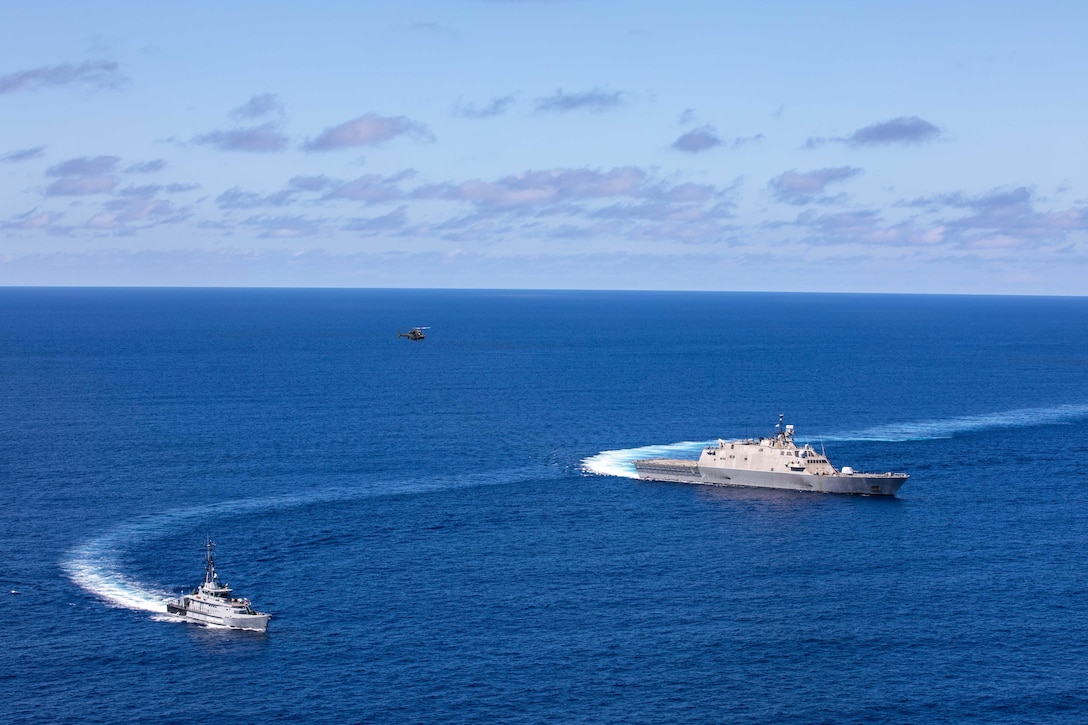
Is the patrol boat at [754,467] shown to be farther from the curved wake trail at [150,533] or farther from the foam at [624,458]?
the curved wake trail at [150,533]

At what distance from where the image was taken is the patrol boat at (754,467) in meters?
175

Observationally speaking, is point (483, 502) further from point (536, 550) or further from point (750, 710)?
point (750, 710)

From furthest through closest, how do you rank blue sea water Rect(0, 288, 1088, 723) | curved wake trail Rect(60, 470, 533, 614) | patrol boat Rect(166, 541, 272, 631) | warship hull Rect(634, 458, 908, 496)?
warship hull Rect(634, 458, 908, 496)
curved wake trail Rect(60, 470, 533, 614)
patrol boat Rect(166, 541, 272, 631)
blue sea water Rect(0, 288, 1088, 723)

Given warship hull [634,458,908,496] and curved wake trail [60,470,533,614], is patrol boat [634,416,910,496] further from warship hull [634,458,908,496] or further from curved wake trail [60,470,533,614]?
curved wake trail [60,470,533,614]

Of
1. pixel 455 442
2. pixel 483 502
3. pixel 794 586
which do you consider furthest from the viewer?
pixel 455 442

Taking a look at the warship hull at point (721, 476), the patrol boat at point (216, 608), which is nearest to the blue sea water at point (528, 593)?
the patrol boat at point (216, 608)

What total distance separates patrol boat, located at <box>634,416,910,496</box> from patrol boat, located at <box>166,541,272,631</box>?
3187 inches

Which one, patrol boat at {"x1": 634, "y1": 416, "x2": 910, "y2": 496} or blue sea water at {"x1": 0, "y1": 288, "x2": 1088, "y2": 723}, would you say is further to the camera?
patrol boat at {"x1": 634, "y1": 416, "x2": 910, "y2": 496}

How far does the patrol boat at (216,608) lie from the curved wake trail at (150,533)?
2664mm

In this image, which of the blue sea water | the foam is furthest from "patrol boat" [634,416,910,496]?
the foam

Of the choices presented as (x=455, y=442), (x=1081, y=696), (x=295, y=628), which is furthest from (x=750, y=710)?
(x=455, y=442)

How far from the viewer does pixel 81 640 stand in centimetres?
10481

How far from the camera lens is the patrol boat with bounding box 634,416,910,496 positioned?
17500 cm

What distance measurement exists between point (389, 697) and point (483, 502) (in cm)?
6185
